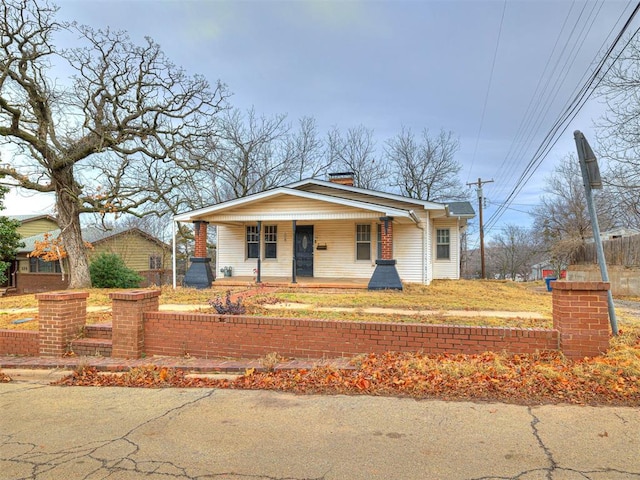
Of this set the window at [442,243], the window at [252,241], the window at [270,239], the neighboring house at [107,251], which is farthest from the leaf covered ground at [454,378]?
the neighboring house at [107,251]

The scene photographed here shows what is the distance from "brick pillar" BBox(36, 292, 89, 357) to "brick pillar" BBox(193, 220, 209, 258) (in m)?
8.88

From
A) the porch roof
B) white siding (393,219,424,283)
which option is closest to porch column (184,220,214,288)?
the porch roof

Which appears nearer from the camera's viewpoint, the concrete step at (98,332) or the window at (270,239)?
the concrete step at (98,332)

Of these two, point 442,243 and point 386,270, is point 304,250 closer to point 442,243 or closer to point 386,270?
point 386,270

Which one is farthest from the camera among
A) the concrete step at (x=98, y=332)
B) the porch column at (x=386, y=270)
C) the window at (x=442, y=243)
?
the window at (x=442, y=243)

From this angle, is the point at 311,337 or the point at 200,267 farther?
the point at 200,267

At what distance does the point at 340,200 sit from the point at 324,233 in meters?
2.88

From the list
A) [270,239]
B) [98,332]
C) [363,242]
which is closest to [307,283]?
[363,242]

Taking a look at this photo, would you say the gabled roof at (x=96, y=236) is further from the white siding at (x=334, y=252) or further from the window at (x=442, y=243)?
the window at (x=442, y=243)

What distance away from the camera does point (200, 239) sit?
15.6 m

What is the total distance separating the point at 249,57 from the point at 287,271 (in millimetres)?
8634

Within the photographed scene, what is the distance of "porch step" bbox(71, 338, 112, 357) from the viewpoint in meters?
6.31

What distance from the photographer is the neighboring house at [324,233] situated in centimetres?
1432

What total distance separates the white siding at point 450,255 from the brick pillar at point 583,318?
44.6 feet
